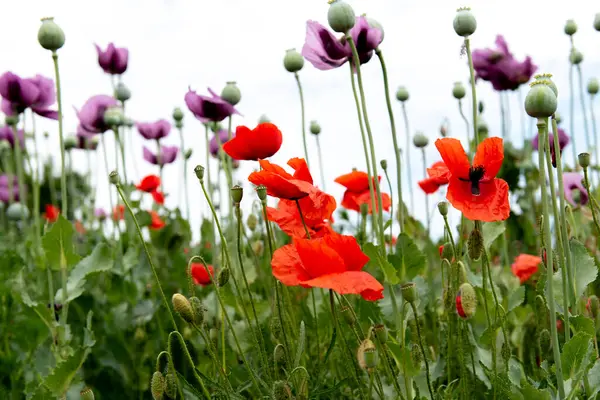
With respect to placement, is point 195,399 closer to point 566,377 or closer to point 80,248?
point 566,377

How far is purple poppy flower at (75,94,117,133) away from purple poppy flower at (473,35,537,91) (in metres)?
1.42

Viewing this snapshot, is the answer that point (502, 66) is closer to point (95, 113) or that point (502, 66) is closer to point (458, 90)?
point (458, 90)

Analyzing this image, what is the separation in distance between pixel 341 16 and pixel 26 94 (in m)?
1.26

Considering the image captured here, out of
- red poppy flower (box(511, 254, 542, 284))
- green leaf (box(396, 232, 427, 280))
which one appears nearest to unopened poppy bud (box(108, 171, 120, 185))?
green leaf (box(396, 232, 427, 280))

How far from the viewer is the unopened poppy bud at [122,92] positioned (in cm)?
228

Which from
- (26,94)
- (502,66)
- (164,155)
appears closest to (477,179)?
(26,94)

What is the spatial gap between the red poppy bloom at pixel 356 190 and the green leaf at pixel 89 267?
60cm

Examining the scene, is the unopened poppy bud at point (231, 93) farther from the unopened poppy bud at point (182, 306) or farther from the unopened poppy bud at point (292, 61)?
the unopened poppy bud at point (182, 306)

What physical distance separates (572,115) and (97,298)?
1.97 metres

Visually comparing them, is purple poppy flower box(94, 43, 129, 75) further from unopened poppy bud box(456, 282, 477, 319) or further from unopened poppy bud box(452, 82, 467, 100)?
unopened poppy bud box(456, 282, 477, 319)

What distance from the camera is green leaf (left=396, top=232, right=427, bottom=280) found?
1.38 m

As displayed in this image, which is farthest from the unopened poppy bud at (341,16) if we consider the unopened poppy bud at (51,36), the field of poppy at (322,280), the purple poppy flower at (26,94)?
the purple poppy flower at (26,94)

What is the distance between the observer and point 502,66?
279cm

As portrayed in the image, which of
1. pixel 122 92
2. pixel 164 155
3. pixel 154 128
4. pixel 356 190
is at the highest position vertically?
pixel 122 92
